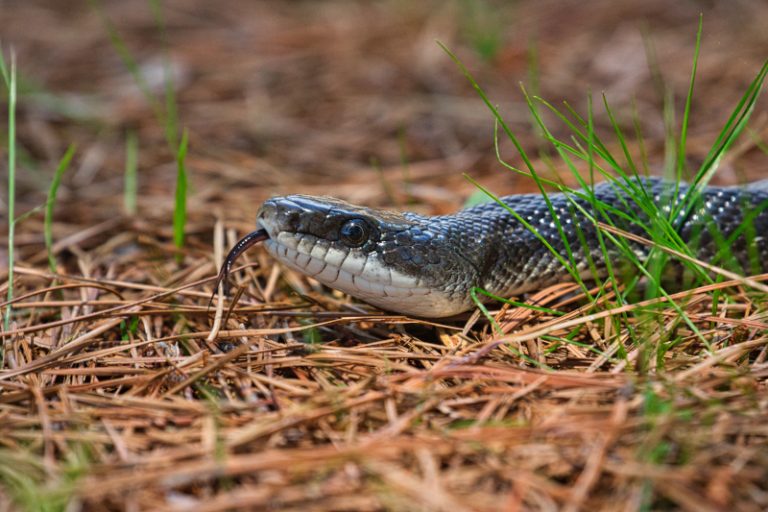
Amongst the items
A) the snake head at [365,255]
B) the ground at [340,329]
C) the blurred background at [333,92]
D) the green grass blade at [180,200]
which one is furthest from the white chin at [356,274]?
the blurred background at [333,92]

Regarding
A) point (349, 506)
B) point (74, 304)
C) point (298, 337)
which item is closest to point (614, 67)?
point (298, 337)

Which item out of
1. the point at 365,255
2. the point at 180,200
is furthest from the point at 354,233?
the point at 180,200

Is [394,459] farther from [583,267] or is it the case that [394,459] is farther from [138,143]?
[138,143]

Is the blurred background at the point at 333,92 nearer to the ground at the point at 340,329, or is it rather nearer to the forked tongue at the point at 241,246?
the ground at the point at 340,329

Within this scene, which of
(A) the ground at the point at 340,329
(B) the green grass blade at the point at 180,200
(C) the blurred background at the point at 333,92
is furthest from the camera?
(C) the blurred background at the point at 333,92

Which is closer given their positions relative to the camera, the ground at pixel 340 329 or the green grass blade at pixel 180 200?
the ground at pixel 340 329
